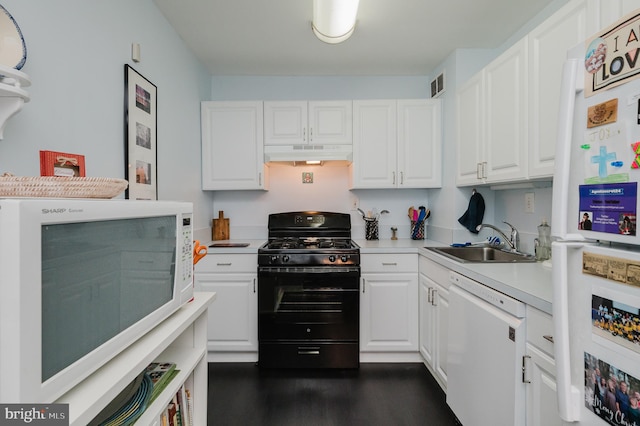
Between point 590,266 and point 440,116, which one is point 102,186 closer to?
→ point 590,266

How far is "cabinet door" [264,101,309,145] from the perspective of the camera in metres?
2.91

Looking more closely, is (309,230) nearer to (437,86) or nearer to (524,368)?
(437,86)

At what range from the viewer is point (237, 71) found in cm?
304

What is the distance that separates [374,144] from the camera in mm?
2918

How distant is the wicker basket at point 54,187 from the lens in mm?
705

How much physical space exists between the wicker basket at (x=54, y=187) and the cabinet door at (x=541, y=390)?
59.8 inches

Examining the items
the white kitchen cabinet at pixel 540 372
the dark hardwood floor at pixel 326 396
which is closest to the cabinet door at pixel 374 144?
the dark hardwood floor at pixel 326 396

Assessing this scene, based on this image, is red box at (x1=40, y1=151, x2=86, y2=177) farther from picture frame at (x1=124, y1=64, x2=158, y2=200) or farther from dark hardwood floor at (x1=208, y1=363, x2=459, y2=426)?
dark hardwood floor at (x1=208, y1=363, x2=459, y2=426)

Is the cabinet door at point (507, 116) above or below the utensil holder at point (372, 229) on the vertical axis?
above

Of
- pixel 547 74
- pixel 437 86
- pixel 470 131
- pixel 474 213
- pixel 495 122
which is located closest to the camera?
pixel 547 74

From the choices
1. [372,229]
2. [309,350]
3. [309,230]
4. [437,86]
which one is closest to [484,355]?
[309,350]

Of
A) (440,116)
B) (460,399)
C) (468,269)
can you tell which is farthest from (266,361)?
(440,116)

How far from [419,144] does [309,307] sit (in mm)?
1713

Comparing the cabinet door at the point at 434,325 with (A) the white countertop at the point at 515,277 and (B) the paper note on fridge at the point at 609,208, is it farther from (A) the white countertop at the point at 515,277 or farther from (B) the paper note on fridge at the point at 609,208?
(B) the paper note on fridge at the point at 609,208
